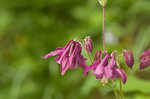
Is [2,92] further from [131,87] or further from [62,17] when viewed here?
[131,87]

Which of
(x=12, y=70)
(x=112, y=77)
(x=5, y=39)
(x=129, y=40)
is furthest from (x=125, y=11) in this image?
(x=112, y=77)

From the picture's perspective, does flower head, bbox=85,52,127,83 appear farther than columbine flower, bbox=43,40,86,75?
No

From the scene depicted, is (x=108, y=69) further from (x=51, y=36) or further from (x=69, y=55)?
(x=51, y=36)

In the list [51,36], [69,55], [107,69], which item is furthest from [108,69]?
[51,36]

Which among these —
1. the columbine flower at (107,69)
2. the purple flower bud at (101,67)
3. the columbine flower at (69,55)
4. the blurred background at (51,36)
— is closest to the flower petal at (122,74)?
the columbine flower at (107,69)

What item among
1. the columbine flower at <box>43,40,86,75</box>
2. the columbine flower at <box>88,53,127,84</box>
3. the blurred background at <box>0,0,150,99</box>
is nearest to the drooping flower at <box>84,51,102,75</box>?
the columbine flower at <box>88,53,127,84</box>

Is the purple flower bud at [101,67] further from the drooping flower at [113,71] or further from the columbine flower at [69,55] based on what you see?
the columbine flower at [69,55]

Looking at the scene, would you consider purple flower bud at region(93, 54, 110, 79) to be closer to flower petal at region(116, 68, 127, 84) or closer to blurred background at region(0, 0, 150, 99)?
flower petal at region(116, 68, 127, 84)
